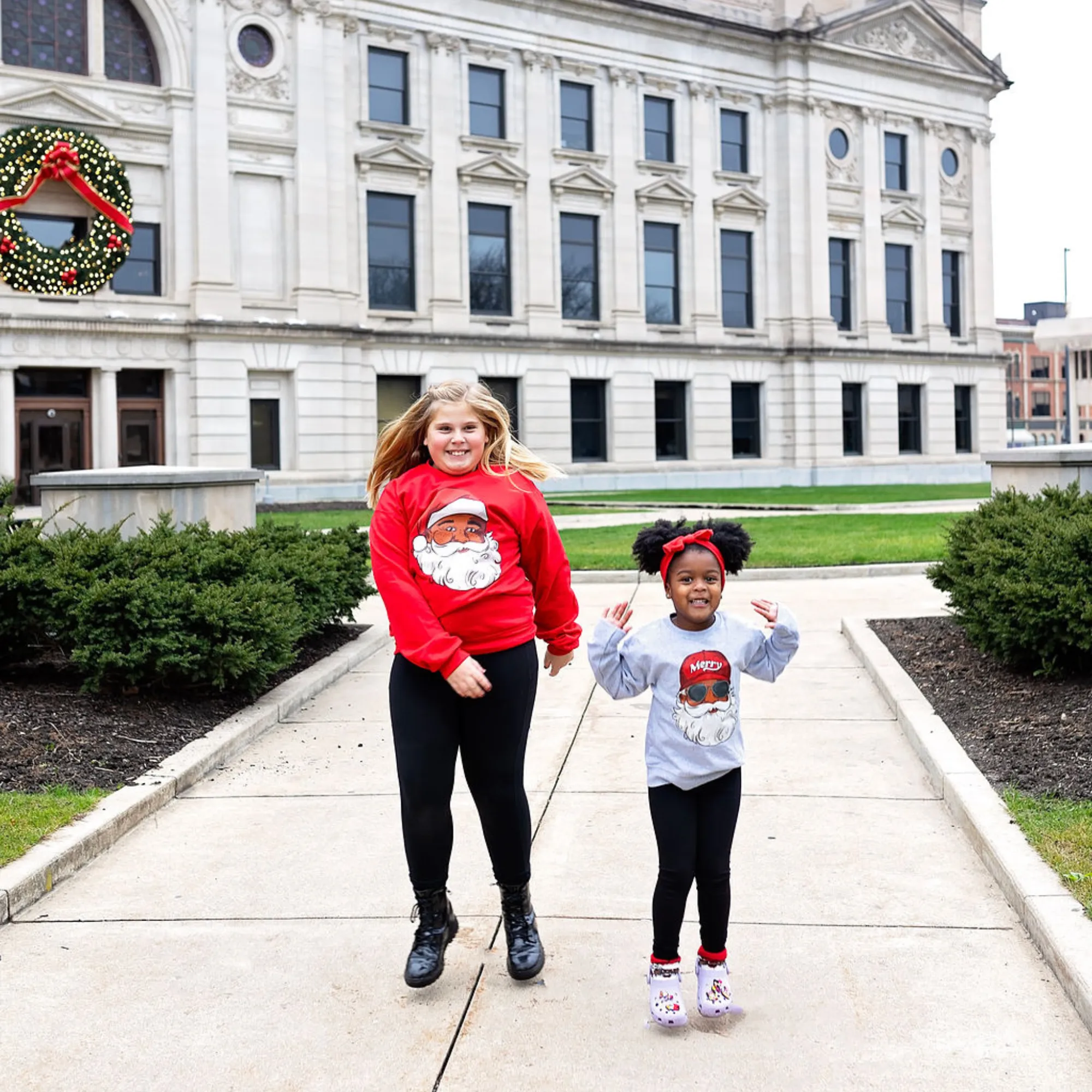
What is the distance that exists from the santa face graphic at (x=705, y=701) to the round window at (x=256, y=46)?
35.2 m

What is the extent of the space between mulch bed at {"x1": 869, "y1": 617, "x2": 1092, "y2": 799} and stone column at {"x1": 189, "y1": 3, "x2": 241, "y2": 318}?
91.1 feet

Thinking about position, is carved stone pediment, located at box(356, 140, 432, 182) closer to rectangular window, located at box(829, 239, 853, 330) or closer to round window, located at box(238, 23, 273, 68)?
round window, located at box(238, 23, 273, 68)

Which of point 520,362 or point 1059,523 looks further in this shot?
point 520,362

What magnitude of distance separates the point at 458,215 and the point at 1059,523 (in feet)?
106

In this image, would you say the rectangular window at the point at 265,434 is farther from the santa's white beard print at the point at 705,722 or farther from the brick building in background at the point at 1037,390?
the brick building in background at the point at 1037,390

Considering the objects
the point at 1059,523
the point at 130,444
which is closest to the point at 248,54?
the point at 130,444

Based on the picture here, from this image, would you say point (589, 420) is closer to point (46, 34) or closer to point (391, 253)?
point (391, 253)

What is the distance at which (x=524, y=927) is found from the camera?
14.3 feet

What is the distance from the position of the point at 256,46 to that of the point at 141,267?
22.9ft

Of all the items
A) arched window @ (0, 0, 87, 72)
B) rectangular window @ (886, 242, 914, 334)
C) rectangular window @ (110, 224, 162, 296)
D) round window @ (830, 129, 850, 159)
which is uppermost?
round window @ (830, 129, 850, 159)

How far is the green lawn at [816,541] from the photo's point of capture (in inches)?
649

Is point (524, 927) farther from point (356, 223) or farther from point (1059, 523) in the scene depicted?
point (356, 223)

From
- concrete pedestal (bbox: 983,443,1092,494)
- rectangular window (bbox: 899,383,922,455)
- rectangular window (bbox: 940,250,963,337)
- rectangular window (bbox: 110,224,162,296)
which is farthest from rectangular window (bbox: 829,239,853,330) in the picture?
concrete pedestal (bbox: 983,443,1092,494)

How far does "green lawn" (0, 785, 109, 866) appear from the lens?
5438 millimetres
